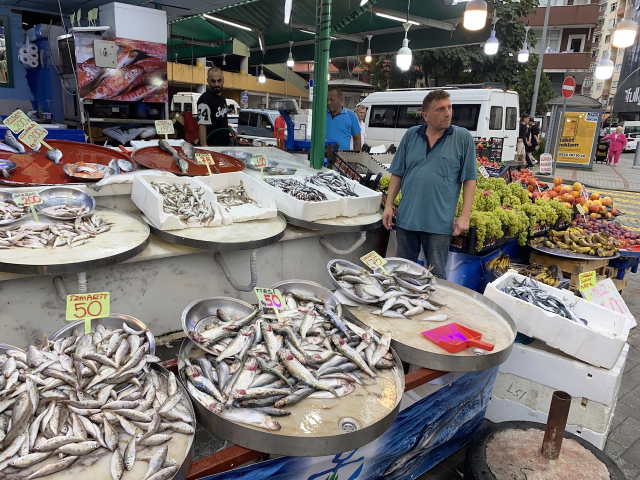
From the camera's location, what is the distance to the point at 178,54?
14.1 m

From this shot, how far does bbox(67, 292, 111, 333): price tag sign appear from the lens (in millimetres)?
2154

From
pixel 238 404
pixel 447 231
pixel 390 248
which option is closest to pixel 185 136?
pixel 390 248

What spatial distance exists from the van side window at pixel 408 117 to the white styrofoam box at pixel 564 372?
1363 centimetres

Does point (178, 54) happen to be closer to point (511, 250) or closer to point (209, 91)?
point (209, 91)

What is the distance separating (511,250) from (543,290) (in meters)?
1.95

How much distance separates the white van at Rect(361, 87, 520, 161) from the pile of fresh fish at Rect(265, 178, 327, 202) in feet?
31.7

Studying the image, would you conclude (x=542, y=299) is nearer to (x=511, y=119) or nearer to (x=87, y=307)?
(x=87, y=307)

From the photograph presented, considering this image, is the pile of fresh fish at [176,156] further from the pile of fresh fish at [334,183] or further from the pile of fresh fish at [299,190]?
the pile of fresh fish at [334,183]

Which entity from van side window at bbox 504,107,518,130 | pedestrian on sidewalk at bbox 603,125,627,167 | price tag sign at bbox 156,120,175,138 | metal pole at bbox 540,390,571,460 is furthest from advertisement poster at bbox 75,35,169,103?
pedestrian on sidewalk at bbox 603,125,627,167

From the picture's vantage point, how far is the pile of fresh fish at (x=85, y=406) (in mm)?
1541

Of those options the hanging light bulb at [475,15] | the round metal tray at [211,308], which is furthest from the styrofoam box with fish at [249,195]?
the hanging light bulb at [475,15]

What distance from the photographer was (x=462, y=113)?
1470cm

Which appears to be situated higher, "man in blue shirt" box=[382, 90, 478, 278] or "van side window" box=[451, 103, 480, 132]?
"van side window" box=[451, 103, 480, 132]

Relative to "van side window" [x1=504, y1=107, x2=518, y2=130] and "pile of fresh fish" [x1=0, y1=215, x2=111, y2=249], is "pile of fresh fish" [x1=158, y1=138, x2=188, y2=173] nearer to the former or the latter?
"pile of fresh fish" [x1=0, y1=215, x2=111, y2=249]
